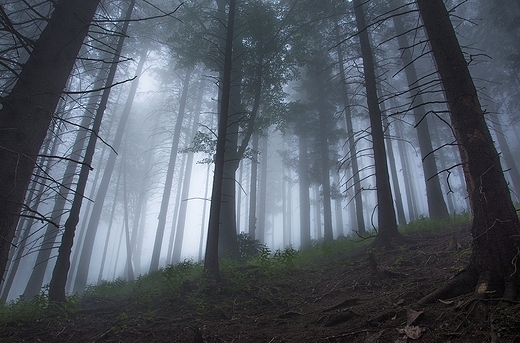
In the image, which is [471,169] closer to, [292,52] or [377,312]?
[377,312]

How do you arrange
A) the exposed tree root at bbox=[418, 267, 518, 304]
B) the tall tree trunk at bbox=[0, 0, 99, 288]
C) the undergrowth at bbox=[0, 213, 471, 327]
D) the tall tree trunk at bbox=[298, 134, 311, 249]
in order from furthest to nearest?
the tall tree trunk at bbox=[298, 134, 311, 249]
the undergrowth at bbox=[0, 213, 471, 327]
the exposed tree root at bbox=[418, 267, 518, 304]
the tall tree trunk at bbox=[0, 0, 99, 288]

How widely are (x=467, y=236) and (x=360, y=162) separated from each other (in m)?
40.6

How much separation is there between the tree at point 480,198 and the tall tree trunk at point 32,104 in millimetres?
4245

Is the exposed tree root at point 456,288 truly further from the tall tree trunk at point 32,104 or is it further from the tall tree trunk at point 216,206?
the tall tree trunk at point 216,206

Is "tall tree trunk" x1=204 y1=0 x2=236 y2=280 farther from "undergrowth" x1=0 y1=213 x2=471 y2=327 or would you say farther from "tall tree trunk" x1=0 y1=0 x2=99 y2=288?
"tall tree trunk" x1=0 y1=0 x2=99 y2=288

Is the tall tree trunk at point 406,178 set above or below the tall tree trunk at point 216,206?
above

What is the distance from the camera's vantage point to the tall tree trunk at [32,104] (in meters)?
2.31

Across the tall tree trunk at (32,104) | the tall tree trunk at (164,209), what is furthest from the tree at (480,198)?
the tall tree trunk at (164,209)

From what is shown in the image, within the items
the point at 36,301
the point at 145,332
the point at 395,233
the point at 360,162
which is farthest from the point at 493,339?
the point at 360,162

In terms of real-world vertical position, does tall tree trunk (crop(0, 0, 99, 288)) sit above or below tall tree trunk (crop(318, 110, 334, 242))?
below

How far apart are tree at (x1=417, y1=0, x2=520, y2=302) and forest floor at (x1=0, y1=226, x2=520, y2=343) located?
243mm

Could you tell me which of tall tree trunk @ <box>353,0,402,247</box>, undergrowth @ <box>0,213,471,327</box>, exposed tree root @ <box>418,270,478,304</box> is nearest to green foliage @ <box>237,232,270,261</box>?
undergrowth @ <box>0,213,471,327</box>

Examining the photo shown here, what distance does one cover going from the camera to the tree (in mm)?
2779

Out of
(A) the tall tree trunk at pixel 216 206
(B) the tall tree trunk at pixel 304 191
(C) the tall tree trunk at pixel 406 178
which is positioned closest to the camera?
(A) the tall tree trunk at pixel 216 206
